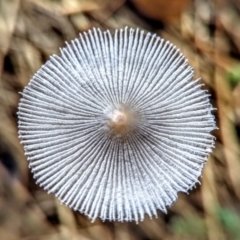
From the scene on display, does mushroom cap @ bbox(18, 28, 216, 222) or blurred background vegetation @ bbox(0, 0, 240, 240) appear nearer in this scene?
mushroom cap @ bbox(18, 28, 216, 222)

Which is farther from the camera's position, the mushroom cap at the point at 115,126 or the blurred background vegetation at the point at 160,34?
the blurred background vegetation at the point at 160,34

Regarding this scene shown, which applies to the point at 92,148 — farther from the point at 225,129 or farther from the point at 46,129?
the point at 225,129

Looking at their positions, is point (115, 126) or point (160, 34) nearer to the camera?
point (115, 126)

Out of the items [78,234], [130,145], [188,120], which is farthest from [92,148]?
[78,234]
